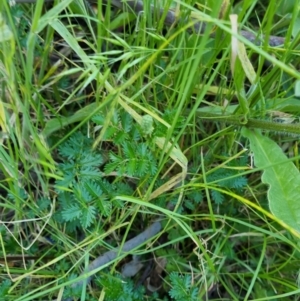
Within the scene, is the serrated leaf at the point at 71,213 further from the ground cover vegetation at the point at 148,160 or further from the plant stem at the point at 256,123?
the plant stem at the point at 256,123

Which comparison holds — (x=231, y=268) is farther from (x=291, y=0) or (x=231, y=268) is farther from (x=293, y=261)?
(x=291, y=0)

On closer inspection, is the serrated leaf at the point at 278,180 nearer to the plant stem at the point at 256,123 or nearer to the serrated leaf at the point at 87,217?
the plant stem at the point at 256,123

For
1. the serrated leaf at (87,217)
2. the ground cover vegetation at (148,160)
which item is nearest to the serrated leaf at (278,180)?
the ground cover vegetation at (148,160)

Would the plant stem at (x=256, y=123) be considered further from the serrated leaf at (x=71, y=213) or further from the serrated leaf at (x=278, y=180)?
the serrated leaf at (x=71, y=213)

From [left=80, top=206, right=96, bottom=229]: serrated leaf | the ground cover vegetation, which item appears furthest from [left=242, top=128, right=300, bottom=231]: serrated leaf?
[left=80, top=206, right=96, bottom=229]: serrated leaf

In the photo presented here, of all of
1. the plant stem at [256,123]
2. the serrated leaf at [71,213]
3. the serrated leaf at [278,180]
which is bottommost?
the serrated leaf at [71,213]

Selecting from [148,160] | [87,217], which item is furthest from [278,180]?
[87,217]

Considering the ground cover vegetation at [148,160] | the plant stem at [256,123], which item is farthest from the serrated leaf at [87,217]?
the plant stem at [256,123]

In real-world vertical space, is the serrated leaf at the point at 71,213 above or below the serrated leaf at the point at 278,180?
below
